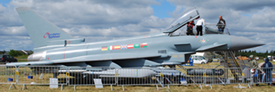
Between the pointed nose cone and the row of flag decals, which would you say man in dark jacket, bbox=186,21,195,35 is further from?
the row of flag decals

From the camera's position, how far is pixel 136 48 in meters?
10.2

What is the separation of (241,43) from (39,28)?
10396mm

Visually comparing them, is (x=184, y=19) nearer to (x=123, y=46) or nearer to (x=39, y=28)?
(x=123, y=46)

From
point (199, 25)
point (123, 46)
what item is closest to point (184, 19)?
point (199, 25)

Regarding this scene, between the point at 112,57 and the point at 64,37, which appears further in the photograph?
the point at 64,37

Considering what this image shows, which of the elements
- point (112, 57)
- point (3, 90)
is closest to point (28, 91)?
point (3, 90)

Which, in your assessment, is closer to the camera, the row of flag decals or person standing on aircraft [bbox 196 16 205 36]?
person standing on aircraft [bbox 196 16 205 36]

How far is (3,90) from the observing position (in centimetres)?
804

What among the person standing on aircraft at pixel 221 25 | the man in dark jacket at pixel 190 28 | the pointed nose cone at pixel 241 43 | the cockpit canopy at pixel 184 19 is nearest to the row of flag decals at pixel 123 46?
the cockpit canopy at pixel 184 19

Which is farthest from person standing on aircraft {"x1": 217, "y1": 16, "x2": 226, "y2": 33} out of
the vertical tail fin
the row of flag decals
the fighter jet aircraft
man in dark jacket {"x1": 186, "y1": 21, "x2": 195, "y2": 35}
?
the vertical tail fin

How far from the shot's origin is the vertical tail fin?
11609 mm

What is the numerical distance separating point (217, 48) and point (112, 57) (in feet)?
15.9

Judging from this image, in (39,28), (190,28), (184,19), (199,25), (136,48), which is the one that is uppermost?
(184,19)

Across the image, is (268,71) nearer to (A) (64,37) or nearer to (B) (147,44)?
(B) (147,44)
